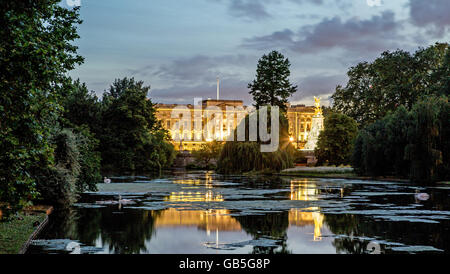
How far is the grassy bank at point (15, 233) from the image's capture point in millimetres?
12086

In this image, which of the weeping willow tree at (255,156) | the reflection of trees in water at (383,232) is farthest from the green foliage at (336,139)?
the reflection of trees in water at (383,232)

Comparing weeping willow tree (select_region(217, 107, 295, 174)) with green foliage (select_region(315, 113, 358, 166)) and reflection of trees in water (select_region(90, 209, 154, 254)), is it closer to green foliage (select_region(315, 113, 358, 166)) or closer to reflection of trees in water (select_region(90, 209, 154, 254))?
green foliage (select_region(315, 113, 358, 166))

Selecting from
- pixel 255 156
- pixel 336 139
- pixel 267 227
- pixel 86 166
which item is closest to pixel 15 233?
pixel 267 227

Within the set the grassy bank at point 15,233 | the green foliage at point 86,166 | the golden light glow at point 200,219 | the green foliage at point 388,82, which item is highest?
the green foliage at point 388,82

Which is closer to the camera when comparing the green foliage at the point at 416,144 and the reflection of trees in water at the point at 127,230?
the reflection of trees in water at the point at 127,230

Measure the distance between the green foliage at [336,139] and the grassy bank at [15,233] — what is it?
2334 inches

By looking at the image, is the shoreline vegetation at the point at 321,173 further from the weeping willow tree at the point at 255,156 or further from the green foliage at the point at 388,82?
the green foliage at the point at 388,82

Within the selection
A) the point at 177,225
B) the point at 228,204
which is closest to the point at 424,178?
the point at 228,204

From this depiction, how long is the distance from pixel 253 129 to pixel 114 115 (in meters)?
15.8

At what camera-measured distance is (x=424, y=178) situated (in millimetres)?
42281

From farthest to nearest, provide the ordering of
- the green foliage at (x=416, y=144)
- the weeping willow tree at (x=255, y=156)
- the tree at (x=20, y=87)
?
the weeping willow tree at (x=255, y=156) < the green foliage at (x=416, y=144) < the tree at (x=20, y=87)

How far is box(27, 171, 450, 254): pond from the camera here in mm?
12867

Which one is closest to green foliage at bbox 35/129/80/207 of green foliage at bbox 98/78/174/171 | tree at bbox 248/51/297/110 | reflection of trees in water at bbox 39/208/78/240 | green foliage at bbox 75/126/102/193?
reflection of trees in water at bbox 39/208/78/240
